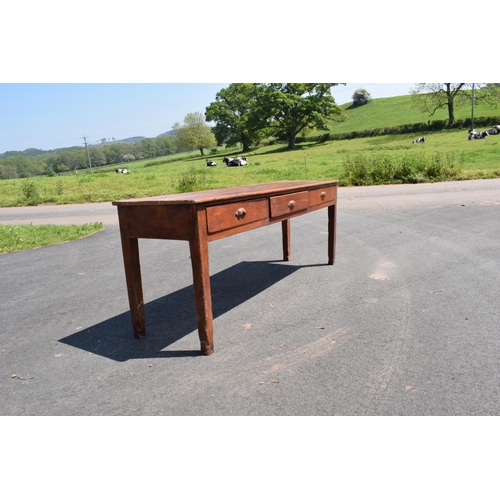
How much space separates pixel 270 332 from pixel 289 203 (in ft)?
4.00

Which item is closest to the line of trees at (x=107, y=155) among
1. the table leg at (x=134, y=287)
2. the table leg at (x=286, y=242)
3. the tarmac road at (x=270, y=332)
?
the tarmac road at (x=270, y=332)

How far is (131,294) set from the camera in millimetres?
3371

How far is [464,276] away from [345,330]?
183 cm

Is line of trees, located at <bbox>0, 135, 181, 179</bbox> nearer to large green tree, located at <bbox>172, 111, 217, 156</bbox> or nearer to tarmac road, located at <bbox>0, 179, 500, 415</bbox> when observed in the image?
large green tree, located at <bbox>172, 111, 217, 156</bbox>

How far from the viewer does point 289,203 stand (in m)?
3.97

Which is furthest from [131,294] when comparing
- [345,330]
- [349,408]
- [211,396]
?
[349,408]

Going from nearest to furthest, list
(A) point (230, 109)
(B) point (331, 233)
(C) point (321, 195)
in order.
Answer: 1. (C) point (321, 195)
2. (B) point (331, 233)
3. (A) point (230, 109)

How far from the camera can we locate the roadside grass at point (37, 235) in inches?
283

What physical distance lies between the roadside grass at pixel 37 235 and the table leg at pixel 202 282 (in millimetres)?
5158

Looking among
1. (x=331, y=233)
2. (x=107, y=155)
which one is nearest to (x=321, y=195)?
(x=331, y=233)

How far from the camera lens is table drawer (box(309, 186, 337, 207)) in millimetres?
4544

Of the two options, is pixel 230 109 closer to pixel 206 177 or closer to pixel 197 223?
pixel 206 177

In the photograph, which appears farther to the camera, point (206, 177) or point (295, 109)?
point (295, 109)

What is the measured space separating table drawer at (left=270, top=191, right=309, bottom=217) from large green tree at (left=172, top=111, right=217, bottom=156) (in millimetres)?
77807
